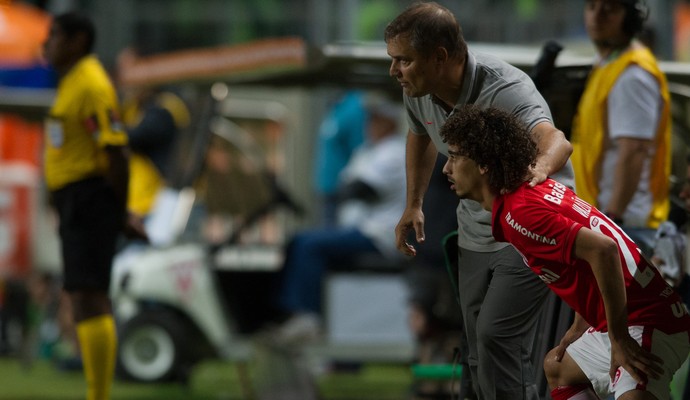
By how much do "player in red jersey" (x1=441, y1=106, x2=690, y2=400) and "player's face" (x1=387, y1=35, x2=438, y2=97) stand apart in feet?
0.64

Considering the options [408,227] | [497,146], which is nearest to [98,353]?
[408,227]

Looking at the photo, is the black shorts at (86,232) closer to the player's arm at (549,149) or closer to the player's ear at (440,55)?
the player's ear at (440,55)

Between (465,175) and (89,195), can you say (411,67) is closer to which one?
(465,175)

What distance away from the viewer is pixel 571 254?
453 cm

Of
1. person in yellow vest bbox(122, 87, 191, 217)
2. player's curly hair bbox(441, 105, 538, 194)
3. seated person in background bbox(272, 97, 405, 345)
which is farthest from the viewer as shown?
person in yellow vest bbox(122, 87, 191, 217)

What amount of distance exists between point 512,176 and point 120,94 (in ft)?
26.9

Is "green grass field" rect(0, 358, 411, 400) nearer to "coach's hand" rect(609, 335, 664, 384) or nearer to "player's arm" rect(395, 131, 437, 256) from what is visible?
"player's arm" rect(395, 131, 437, 256)

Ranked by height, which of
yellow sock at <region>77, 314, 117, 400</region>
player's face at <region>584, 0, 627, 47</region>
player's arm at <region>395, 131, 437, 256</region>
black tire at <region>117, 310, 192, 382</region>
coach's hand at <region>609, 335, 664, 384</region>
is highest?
player's face at <region>584, 0, 627, 47</region>

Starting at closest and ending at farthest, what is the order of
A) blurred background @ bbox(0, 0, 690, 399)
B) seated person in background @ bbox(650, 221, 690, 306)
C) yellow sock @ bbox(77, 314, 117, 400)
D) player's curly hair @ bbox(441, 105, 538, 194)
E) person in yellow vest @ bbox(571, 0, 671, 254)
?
1. player's curly hair @ bbox(441, 105, 538, 194)
2. seated person in background @ bbox(650, 221, 690, 306)
3. person in yellow vest @ bbox(571, 0, 671, 254)
4. yellow sock @ bbox(77, 314, 117, 400)
5. blurred background @ bbox(0, 0, 690, 399)

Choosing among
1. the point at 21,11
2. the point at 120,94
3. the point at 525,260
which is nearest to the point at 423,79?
the point at 525,260

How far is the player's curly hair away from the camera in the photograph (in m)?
4.65

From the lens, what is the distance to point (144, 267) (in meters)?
10.4

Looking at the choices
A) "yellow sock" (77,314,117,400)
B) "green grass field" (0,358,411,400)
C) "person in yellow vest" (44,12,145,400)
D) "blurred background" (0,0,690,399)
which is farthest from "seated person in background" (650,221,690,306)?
"green grass field" (0,358,411,400)

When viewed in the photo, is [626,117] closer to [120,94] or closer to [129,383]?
[129,383]
